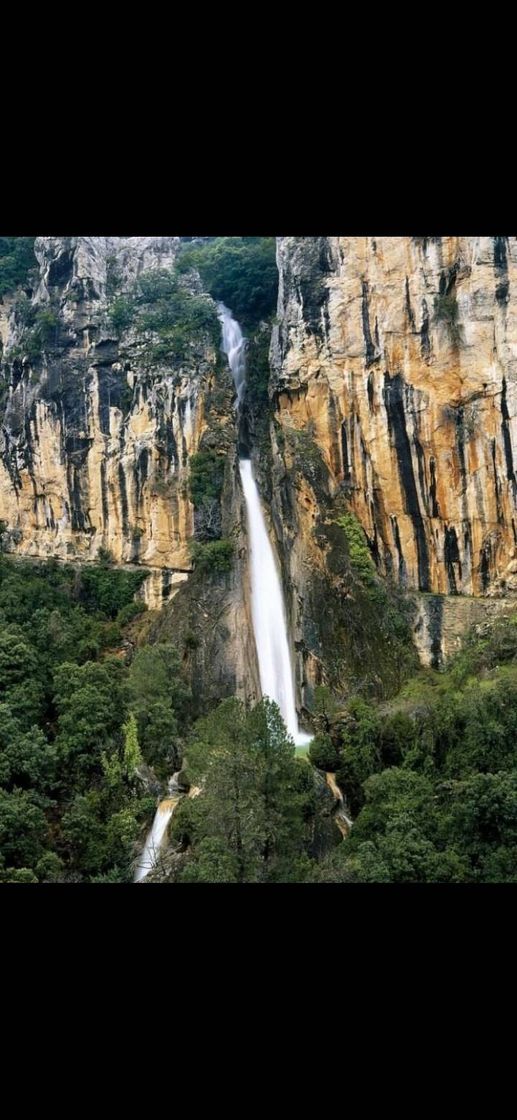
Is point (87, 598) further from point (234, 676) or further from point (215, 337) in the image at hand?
point (215, 337)

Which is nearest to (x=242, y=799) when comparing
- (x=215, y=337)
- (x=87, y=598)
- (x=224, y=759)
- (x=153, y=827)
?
(x=224, y=759)

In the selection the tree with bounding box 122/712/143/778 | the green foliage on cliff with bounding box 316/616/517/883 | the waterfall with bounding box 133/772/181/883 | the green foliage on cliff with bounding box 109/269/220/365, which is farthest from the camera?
the green foliage on cliff with bounding box 109/269/220/365

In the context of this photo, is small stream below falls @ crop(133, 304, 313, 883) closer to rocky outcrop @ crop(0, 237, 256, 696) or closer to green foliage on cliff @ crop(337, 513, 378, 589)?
rocky outcrop @ crop(0, 237, 256, 696)

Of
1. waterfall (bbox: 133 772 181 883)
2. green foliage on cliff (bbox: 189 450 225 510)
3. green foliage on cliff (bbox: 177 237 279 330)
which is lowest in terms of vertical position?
waterfall (bbox: 133 772 181 883)

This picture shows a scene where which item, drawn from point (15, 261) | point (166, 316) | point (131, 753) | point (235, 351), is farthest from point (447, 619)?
point (15, 261)

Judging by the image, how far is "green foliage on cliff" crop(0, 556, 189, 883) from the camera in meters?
9.93

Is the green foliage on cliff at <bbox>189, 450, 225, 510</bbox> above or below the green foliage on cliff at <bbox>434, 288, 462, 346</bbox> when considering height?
below

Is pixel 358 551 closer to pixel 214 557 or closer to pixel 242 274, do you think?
pixel 214 557

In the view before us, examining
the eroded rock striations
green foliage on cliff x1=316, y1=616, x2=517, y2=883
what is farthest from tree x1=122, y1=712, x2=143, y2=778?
the eroded rock striations

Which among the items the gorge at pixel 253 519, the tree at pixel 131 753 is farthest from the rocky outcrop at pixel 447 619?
the tree at pixel 131 753

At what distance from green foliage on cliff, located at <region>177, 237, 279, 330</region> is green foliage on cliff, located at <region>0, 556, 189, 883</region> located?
9.07 m

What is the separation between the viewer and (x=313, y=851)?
33.2 feet

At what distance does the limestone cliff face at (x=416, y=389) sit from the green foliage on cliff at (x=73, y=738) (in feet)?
17.6

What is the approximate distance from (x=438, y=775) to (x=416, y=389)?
721cm
